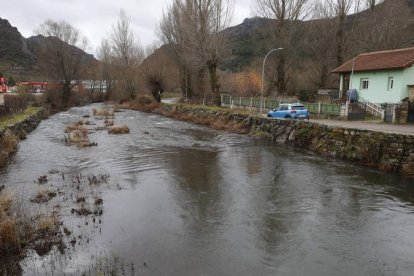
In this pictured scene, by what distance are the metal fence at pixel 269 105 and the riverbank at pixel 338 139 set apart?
5.11m

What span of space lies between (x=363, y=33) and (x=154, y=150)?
37.1m

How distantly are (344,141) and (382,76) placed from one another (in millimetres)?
14160

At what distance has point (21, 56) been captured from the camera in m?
90.7

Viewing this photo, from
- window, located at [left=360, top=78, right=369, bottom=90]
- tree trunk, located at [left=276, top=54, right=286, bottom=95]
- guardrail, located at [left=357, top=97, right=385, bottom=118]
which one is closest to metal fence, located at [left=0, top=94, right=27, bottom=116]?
tree trunk, located at [left=276, top=54, right=286, bottom=95]

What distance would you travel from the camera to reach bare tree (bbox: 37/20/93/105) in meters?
54.4

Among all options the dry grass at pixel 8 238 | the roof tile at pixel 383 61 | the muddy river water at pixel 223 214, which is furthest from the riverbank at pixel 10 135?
the roof tile at pixel 383 61

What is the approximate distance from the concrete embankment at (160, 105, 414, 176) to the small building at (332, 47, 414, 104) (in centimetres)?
926

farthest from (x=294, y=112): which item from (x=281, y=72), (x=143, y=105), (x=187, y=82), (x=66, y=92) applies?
(x=66, y=92)

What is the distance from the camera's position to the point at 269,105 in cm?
3488

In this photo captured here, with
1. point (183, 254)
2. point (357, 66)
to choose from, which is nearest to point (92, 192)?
point (183, 254)

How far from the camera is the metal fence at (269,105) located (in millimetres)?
28594

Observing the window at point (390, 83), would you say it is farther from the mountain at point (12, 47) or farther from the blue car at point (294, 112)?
the mountain at point (12, 47)

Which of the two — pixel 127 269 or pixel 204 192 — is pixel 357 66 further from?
pixel 127 269

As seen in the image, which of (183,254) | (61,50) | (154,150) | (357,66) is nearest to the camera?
(183,254)
